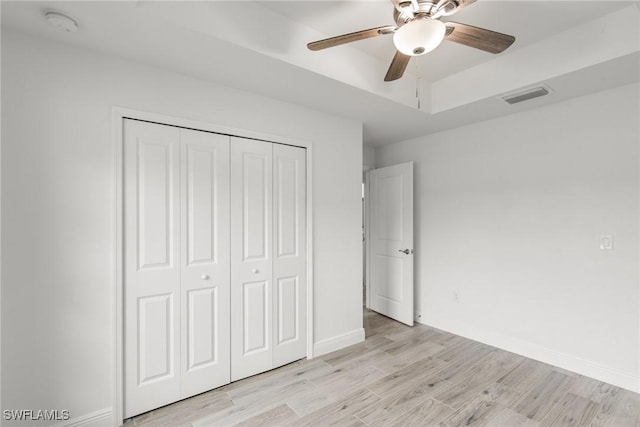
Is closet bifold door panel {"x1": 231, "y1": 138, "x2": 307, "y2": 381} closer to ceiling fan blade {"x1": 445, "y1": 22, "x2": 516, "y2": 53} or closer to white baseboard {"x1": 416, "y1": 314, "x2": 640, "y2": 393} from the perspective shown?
ceiling fan blade {"x1": 445, "y1": 22, "x2": 516, "y2": 53}

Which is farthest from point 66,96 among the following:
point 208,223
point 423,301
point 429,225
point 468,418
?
point 423,301

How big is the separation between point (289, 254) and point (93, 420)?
1685mm

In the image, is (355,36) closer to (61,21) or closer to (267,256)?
(61,21)

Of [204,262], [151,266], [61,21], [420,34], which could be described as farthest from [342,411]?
[61,21]

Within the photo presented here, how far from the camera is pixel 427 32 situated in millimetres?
1403

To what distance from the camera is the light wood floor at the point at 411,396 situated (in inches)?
76.6

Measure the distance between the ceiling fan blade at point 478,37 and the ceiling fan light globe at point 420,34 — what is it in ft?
0.58

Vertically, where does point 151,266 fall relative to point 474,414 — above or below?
above

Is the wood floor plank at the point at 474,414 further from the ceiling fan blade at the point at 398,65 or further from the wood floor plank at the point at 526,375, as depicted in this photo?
the ceiling fan blade at the point at 398,65

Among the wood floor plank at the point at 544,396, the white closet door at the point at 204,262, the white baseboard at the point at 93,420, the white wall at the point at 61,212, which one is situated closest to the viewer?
the white wall at the point at 61,212

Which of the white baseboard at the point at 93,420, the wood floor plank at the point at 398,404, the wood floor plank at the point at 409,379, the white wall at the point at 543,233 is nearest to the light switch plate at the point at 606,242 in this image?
the white wall at the point at 543,233

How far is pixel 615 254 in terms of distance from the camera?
2.37m

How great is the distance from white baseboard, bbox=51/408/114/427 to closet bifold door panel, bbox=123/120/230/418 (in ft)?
0.32

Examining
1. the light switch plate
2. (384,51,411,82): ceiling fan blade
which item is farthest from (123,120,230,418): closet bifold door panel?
the light switch plate
